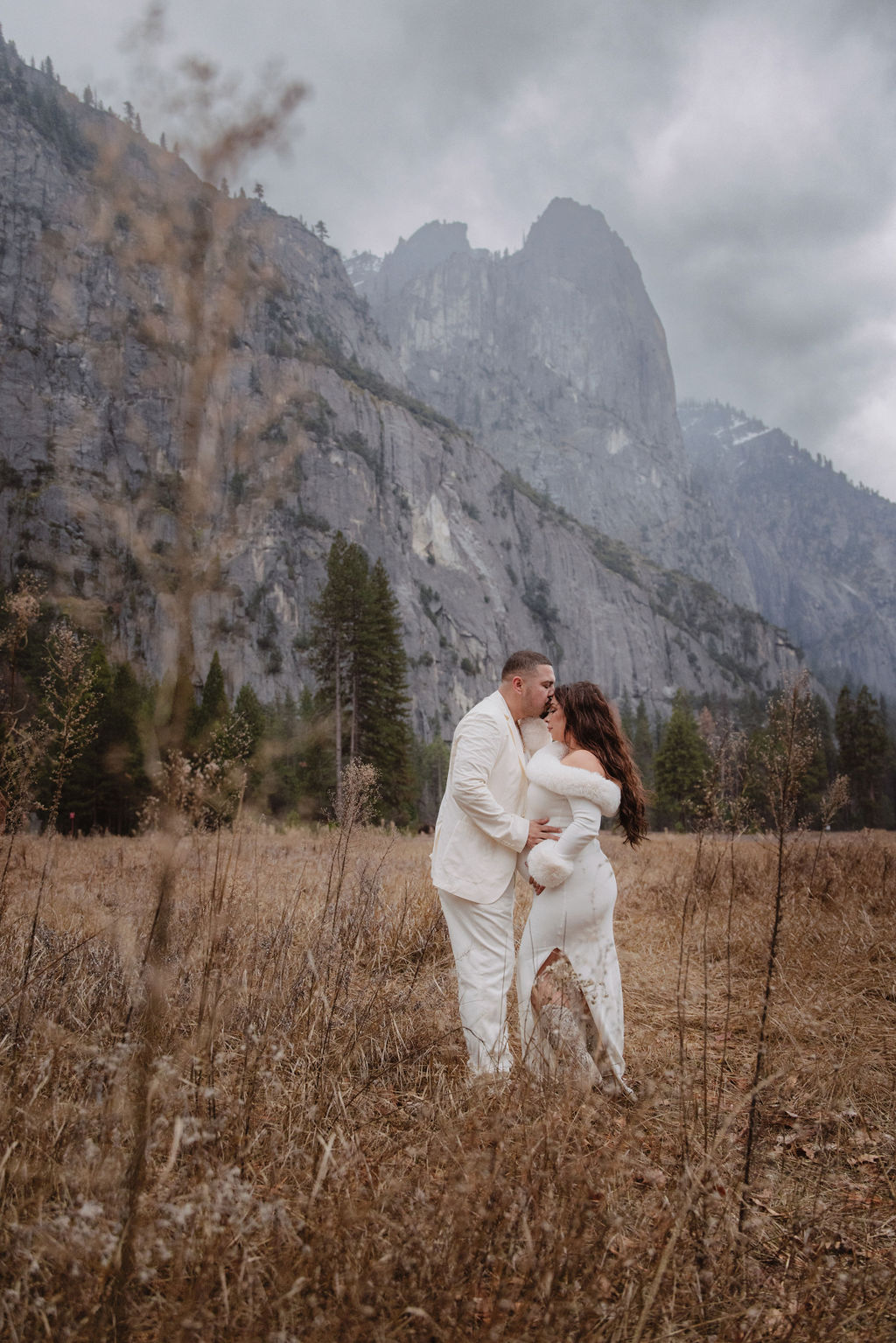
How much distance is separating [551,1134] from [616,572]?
460 ft

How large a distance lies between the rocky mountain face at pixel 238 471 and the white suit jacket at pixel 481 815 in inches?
61.9

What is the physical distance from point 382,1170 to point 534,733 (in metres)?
2.59

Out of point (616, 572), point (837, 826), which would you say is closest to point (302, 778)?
point (837, 826)

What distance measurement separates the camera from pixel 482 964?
3.70 m

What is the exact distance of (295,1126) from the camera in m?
2.55

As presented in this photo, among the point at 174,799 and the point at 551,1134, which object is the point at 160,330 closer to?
the point at 174,799

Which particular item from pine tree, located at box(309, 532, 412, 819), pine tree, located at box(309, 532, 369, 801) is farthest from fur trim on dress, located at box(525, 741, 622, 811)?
pine tree, located at box(309, 532, 369, 801)

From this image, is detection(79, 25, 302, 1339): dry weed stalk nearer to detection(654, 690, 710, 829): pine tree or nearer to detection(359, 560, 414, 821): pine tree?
detection(359, 560, 414, 821): pine tree

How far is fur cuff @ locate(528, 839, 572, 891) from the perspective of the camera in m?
3.69

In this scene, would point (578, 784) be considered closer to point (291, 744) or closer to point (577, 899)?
point (577, 899)

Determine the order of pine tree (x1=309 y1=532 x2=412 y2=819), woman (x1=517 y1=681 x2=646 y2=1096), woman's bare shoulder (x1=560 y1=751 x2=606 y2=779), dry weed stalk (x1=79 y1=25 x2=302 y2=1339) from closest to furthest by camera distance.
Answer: dry weed stalk (x1=79 y1=25 x2=302 y2=1339)
woman (x1=517 y1=681 x2=646 y2=1096)
woman's bare shoulder (x1=560 y1=751 x2=606 y2=779)
pine tree (x1=309 y1=532 x2=412 y2=819)

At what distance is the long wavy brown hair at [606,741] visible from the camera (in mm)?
4086

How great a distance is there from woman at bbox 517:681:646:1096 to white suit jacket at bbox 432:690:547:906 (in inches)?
5.5

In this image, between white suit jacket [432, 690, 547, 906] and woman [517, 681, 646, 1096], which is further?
white suit jacket [432, 690, 547, 906]
